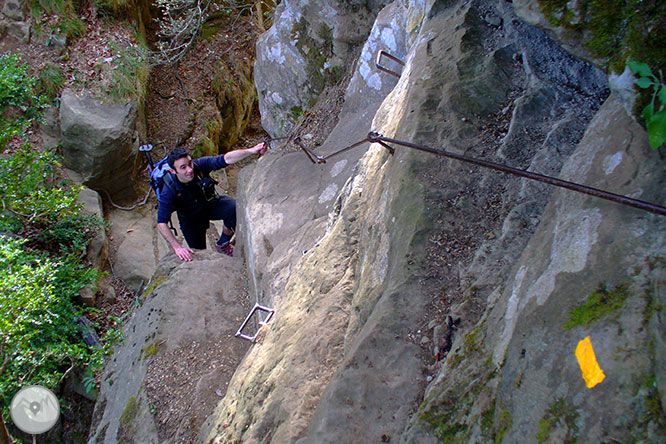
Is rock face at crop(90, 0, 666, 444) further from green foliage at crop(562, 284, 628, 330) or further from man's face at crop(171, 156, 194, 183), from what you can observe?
man's face at crop(171, 156, 194, 183)

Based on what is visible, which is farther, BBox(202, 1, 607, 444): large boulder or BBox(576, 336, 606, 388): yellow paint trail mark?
BBox(202, 1, 607, 444): large boulder

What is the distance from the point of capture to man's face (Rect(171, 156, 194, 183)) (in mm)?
5312

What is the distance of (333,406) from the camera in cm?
217

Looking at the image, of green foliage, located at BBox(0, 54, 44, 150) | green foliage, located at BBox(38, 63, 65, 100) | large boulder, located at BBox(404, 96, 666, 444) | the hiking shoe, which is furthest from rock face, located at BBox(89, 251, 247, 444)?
green foliage, located at BBox(38, 63, 65, 100)

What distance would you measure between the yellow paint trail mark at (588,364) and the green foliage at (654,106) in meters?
0.65

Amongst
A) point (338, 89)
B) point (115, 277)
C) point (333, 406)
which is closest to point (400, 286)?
point (333, 406)

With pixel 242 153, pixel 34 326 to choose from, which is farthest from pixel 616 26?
pixel 34 326

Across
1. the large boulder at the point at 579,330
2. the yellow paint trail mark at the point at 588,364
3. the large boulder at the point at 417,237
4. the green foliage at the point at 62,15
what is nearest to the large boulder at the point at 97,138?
the green foliage at the point at 62,15

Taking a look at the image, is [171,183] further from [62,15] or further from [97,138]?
[62,15]

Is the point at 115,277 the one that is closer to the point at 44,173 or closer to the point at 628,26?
the point at 44,173

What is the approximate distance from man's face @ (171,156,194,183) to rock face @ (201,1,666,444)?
1.93 metres

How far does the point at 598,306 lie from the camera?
1.45 metres

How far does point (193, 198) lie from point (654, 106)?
201 inches

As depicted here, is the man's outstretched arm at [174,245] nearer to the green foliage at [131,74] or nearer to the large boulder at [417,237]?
the large boulder at [417,237]
